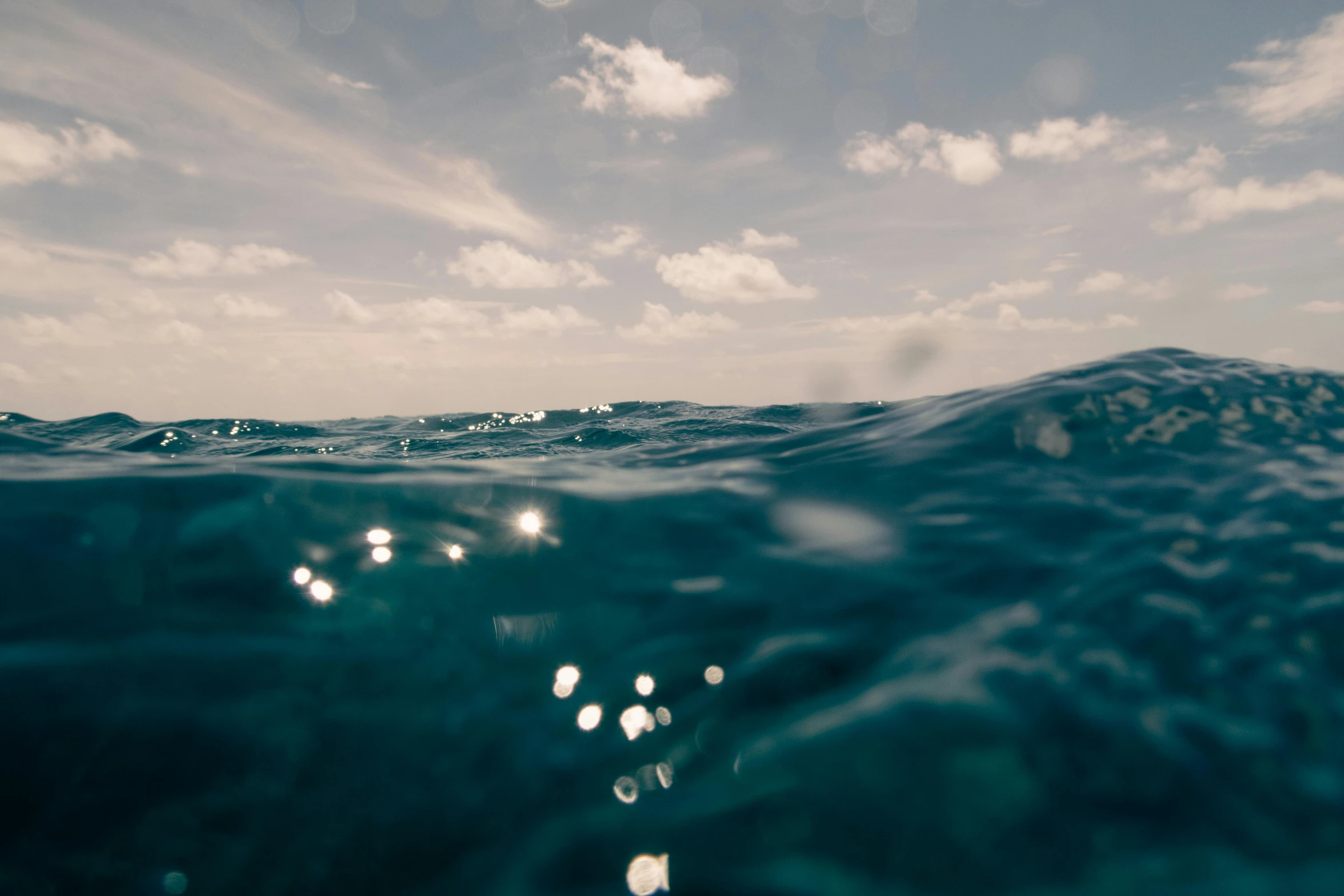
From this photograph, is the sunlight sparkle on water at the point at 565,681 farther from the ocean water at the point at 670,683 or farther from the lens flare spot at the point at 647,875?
the lens flare spot at the point at 647,875

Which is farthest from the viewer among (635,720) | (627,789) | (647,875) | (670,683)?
(670,683)

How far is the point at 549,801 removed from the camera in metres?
2.02

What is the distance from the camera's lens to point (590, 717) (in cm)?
233

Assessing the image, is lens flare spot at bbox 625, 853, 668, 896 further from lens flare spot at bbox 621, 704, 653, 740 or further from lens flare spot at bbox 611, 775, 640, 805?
lens flare spot at bbox 621, 704, 653, 740

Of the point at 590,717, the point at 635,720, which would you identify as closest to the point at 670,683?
the point at 635,720

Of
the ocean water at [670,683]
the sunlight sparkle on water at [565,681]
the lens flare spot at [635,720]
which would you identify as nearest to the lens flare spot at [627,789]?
the ocean water at [670,683]

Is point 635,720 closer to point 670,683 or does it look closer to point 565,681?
point 670,683

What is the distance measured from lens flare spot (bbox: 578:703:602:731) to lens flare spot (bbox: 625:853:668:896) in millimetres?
559

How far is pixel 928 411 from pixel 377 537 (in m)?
5.26

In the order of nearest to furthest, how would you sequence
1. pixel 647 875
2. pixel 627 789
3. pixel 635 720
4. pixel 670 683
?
1. pixel 647 875
2. pixel 627 789
3. pixel 635 720
4. pixel 670 683

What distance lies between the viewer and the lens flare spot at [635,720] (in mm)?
2238

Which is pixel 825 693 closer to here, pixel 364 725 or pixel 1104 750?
pixel 1104 750

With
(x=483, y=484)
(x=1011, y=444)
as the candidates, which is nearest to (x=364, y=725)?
(x=483, y=484)

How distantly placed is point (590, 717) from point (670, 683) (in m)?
0.33
